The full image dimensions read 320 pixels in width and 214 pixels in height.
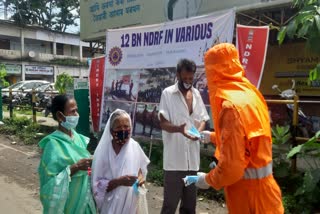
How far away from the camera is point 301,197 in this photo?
181 inches

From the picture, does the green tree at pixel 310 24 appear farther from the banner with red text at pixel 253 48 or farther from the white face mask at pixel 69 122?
the banner with red text at pixel 253 48

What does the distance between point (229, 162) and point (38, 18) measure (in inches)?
1720

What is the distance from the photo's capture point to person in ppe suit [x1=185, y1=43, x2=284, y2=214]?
2.13m

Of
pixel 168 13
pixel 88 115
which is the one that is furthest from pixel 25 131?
pixel 168 13

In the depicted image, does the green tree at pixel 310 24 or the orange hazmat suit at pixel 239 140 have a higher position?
the green tree at pixel 310 24

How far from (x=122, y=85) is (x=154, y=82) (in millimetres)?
1052

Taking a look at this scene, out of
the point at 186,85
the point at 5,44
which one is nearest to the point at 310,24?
the point at 186,85

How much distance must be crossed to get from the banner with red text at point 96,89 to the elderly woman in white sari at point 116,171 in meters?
5.93

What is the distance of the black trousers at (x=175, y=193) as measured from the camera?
3678 millimetres

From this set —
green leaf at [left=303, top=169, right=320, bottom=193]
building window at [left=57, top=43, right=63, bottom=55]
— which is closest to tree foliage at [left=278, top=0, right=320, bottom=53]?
green leaf at [left=303, top=169, right=320, bottom=193]

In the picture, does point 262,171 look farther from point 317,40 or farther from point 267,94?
point 267,94

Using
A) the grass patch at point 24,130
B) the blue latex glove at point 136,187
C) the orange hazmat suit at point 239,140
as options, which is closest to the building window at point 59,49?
the grass patch at point 24,130

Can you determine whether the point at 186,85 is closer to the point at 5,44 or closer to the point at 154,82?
the point at 154,82

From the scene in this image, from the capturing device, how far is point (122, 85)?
823cm
